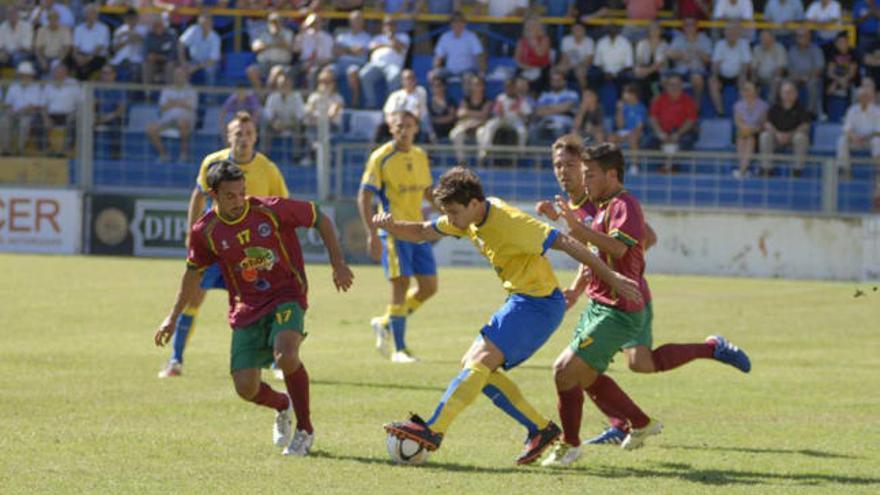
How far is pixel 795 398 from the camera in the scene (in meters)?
13.4

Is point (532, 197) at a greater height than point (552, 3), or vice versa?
point (552, 3)

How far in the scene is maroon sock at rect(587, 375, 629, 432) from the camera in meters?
10.6

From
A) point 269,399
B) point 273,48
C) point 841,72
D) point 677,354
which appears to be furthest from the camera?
point 273,48

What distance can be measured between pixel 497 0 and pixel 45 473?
21.9 metres

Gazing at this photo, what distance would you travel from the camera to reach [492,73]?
29516 mm

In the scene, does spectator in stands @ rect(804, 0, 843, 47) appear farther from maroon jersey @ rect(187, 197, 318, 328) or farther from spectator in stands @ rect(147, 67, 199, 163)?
maroon jersey @ rect(187, 197, 318, 328)

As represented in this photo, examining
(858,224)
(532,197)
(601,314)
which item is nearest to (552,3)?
(532,197)

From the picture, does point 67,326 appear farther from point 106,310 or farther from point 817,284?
point 817,284

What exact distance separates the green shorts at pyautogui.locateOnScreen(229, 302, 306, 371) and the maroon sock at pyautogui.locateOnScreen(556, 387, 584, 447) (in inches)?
62.6

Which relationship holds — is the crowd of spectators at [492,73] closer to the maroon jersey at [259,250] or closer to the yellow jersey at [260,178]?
the yellow jersey at [260,178]

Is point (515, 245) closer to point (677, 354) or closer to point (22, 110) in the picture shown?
point (677, 354)

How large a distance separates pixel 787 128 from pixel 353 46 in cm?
733

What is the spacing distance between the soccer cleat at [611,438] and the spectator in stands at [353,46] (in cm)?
1851

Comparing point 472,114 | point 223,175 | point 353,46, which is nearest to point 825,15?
point 472,114
